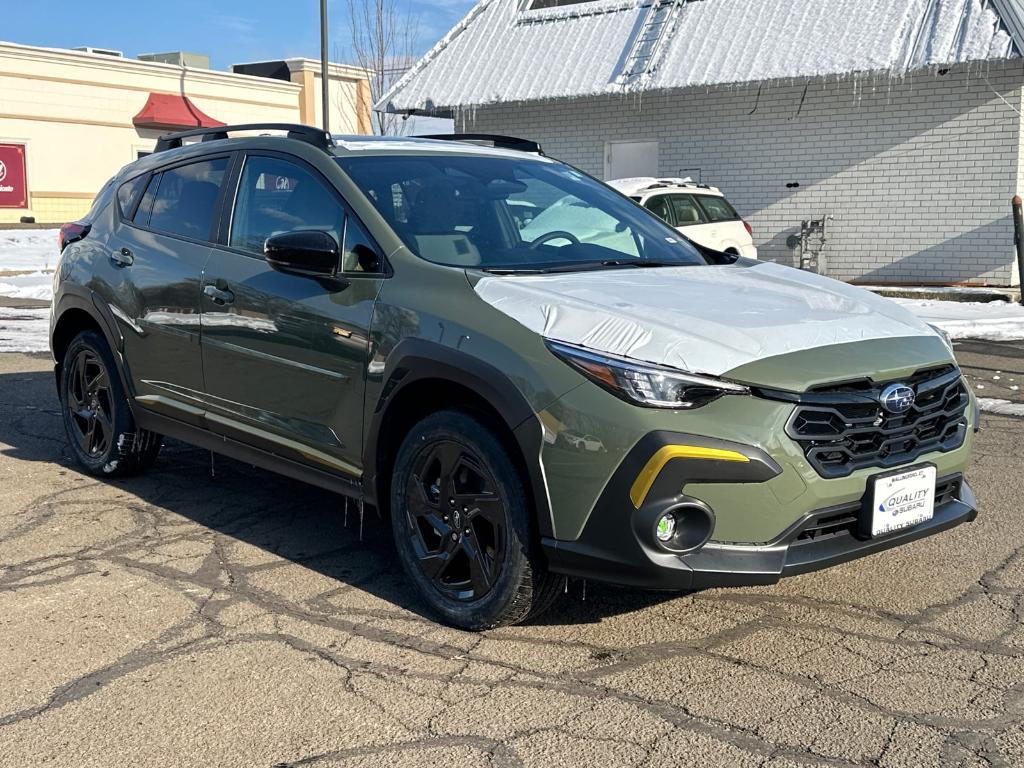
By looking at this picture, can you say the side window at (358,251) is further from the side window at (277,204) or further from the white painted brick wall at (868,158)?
the white painted brick wall at (868,158)

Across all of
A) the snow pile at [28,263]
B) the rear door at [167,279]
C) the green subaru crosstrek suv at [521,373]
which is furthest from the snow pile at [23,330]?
the green subaru crosstrek suv at [521,373]

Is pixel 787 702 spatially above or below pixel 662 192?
below

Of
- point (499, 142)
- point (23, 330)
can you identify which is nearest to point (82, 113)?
point (23, 330)

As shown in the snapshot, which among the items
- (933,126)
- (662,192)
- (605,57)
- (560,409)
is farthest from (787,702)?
(605,57)

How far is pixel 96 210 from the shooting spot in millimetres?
6250

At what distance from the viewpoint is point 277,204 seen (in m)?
4.87

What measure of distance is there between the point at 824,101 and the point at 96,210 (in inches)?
530

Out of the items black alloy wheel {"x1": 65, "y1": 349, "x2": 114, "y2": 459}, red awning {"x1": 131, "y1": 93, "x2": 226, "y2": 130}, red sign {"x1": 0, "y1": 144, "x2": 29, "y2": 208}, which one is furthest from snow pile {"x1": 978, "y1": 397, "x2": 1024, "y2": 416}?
red awning {"x1": 131, "y1": 93, "x2": 226, "y2": 130}

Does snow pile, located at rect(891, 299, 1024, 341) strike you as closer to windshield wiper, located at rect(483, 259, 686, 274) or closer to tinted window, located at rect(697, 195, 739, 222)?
tinted window, located at rect(697, 195, 739, 222)

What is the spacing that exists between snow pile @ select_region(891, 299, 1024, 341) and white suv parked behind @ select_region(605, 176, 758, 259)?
245cm

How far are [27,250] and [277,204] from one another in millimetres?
22951

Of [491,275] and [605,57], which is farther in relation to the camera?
[605,57]

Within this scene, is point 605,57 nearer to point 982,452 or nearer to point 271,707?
point 982,452

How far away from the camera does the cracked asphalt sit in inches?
122
